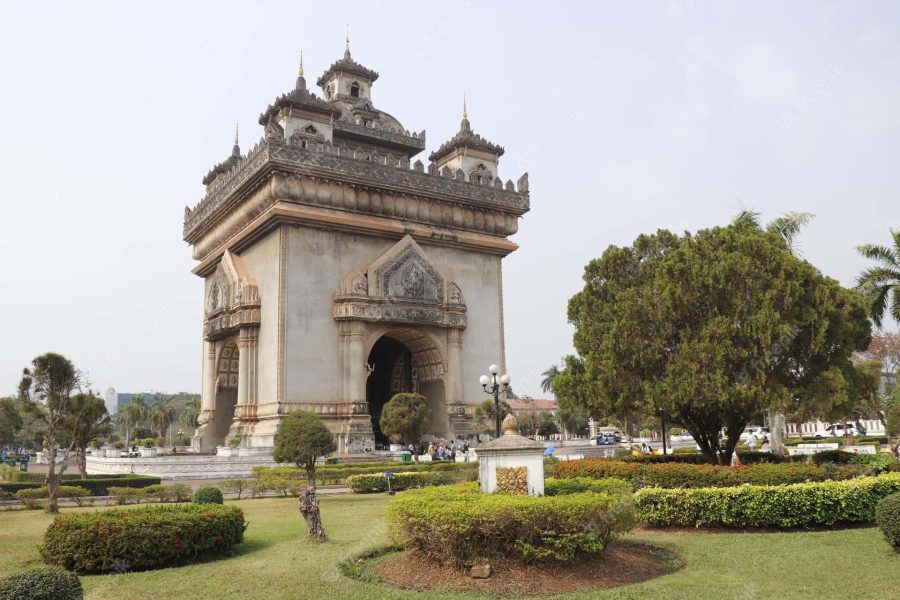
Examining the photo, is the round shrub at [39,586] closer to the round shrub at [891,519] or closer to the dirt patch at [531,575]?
the dirt patch at [531,575]

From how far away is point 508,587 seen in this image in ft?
26.4

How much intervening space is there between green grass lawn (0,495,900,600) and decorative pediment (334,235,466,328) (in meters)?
18.1

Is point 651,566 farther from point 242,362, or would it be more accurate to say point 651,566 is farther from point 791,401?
point 242,362

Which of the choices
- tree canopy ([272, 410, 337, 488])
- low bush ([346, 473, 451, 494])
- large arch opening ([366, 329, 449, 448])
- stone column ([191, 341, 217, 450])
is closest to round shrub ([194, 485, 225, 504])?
tree canopy ([272, 410, 337, 488])

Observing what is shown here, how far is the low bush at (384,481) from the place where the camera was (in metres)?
20.2

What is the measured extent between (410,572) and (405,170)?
2523cm

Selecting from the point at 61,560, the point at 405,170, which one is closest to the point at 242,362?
the point at 405,170

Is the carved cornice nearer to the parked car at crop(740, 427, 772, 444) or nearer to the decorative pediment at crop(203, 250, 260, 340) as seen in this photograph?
the decorative pediment at crop(203, 250, 260, 340)

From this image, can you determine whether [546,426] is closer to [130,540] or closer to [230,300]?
[230,300]

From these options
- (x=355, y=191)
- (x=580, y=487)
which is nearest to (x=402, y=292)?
→ (x=355, y=191)

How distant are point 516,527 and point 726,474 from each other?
618cm

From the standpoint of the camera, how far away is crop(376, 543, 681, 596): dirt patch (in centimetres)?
808

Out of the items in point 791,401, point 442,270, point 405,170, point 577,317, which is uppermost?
point 405,170

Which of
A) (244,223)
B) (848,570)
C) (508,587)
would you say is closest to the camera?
(508,587)
